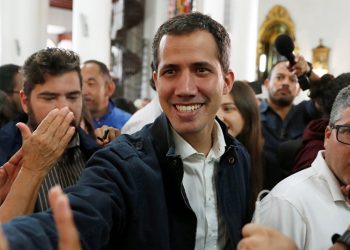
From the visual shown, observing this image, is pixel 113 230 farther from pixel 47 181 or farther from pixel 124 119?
pixel 124 119

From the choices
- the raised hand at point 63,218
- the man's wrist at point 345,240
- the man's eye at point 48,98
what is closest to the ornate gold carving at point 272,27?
the man's eye at point 48,98

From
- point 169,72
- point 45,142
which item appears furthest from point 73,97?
point 169,72

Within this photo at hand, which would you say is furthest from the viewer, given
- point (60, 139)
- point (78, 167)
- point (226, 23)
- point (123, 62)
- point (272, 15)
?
point (123, 62)

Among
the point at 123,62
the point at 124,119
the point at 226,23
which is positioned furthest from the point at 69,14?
the point at 124,119

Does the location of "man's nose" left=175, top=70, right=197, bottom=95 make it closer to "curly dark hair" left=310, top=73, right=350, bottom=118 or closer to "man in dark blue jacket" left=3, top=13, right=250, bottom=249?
"man in dark blue jacket" left=3, top=13, right=250, bottom=249

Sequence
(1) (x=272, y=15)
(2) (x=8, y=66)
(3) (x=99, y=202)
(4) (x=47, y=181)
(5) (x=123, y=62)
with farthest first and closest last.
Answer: (5) (x=123, y=62) → (1) (x=272, y=15) → (2) (x=8, y=66) → (4) (x=47, y=181) → (3) (x=99, y=202)

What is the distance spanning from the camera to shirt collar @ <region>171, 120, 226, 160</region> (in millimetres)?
1697

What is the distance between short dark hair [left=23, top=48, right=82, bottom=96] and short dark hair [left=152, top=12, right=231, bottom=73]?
0.68 m

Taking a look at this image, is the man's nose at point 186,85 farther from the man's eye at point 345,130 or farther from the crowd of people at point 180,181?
the man's eye at point 345,130

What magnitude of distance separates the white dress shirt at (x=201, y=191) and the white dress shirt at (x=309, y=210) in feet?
0.64

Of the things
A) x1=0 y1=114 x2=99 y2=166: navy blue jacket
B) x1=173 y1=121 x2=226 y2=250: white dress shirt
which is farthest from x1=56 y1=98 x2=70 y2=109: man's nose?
x1=173 y1=121 x2=226 y2=250: white dress shirt

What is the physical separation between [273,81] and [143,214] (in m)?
3.18

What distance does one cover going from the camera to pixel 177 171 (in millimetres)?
1570

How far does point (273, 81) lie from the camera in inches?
171
